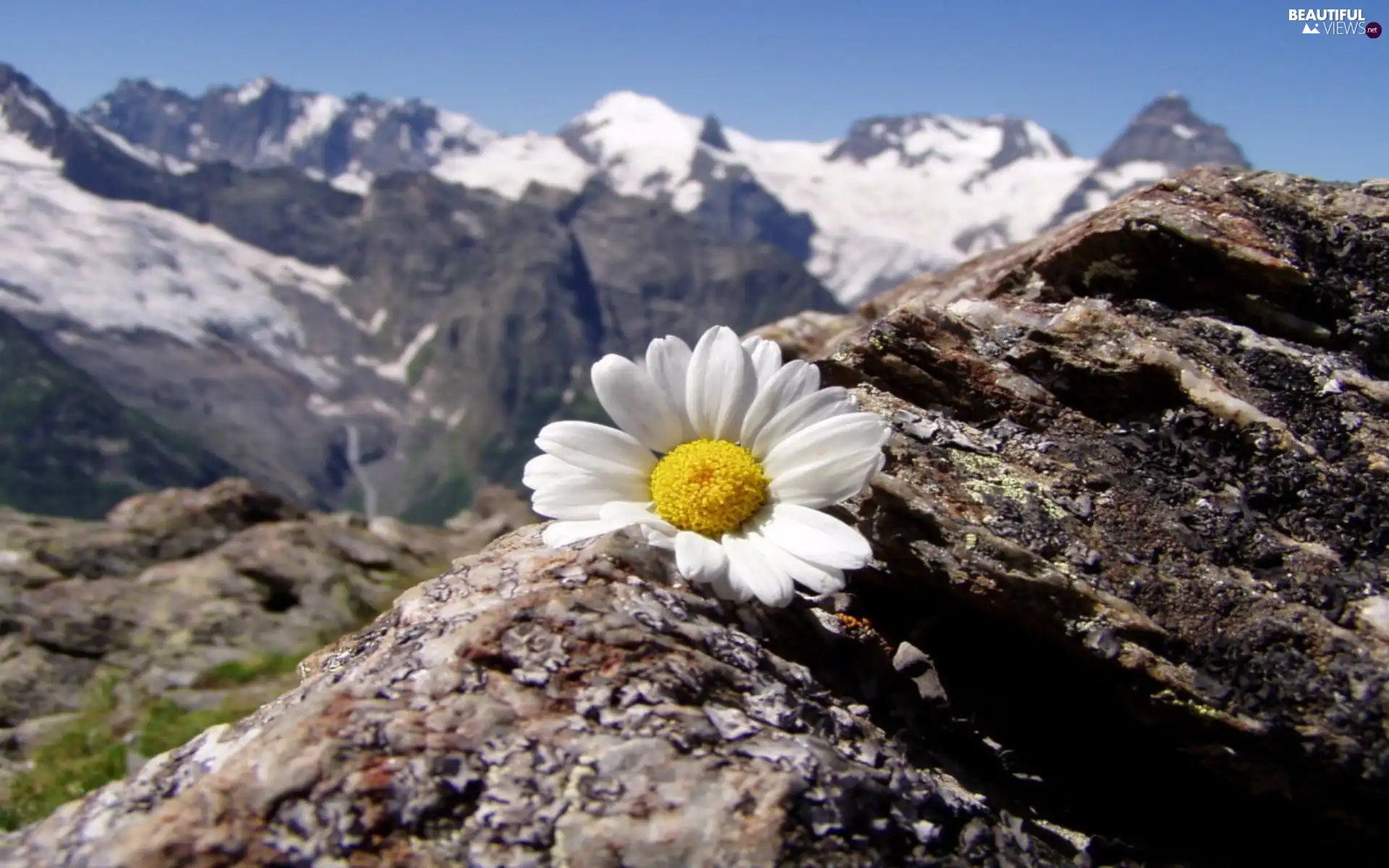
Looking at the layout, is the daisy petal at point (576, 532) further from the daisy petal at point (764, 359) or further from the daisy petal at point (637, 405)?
the daisy petal at point (764, 359)

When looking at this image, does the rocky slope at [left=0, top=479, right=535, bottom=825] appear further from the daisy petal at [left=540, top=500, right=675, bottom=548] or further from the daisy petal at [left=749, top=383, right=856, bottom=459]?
the daisy petal at [left=749, top=383, right=856, bottom=459]

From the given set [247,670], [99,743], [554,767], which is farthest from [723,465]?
[247,670]

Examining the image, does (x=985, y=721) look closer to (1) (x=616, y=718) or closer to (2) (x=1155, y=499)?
(2) (x=1155, y=499)

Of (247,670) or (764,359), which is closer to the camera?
(764,359)

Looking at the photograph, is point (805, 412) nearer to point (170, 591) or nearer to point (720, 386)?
point (720, 386)

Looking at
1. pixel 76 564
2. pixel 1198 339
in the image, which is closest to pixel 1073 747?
pixel 1198 339
